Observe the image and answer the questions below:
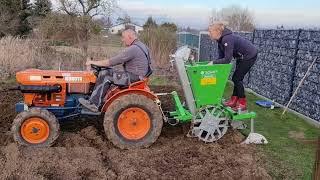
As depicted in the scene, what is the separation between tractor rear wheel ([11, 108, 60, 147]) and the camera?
6.79 metres

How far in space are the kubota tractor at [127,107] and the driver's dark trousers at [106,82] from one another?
85 mm

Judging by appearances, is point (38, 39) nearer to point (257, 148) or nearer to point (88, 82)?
point (88, 82)

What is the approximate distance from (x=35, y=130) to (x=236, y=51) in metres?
3.53

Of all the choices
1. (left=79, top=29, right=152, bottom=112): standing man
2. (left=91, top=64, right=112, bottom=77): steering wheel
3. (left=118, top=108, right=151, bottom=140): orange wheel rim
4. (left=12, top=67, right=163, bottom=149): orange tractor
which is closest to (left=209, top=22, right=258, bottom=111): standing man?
(left=79, top=29, right=152, bottom=112): standing man

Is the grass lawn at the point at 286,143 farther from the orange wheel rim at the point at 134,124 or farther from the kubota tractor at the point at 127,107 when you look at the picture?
the orange wheel rim at the point at 134,124

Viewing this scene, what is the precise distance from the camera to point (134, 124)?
7.07 metres

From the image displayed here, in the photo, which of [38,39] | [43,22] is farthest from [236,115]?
[43,22]

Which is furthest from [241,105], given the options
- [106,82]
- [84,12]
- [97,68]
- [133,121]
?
[84,12]

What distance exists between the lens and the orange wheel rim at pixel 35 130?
681 cm

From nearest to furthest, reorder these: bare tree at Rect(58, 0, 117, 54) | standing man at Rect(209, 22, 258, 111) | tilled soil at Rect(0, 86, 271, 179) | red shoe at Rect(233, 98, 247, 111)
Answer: tilled soil at Rect(0, 86, 271, 179), standing man at Rect(209, 22, 258, 111), red shoe at Rect(233, 98, 247, 111), bare tree at Rect(58, 0, 117, 54)

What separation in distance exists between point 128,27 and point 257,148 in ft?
8.71

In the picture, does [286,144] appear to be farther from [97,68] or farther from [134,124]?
[97,68]

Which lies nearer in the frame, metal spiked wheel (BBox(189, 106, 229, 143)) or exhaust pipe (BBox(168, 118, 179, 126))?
metal spiked wheel (BBox(189, 106, 229, 143))

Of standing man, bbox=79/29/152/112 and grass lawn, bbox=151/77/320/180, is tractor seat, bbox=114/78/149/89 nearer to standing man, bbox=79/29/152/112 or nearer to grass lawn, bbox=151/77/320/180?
standing man, bbox=79/29/152/112
